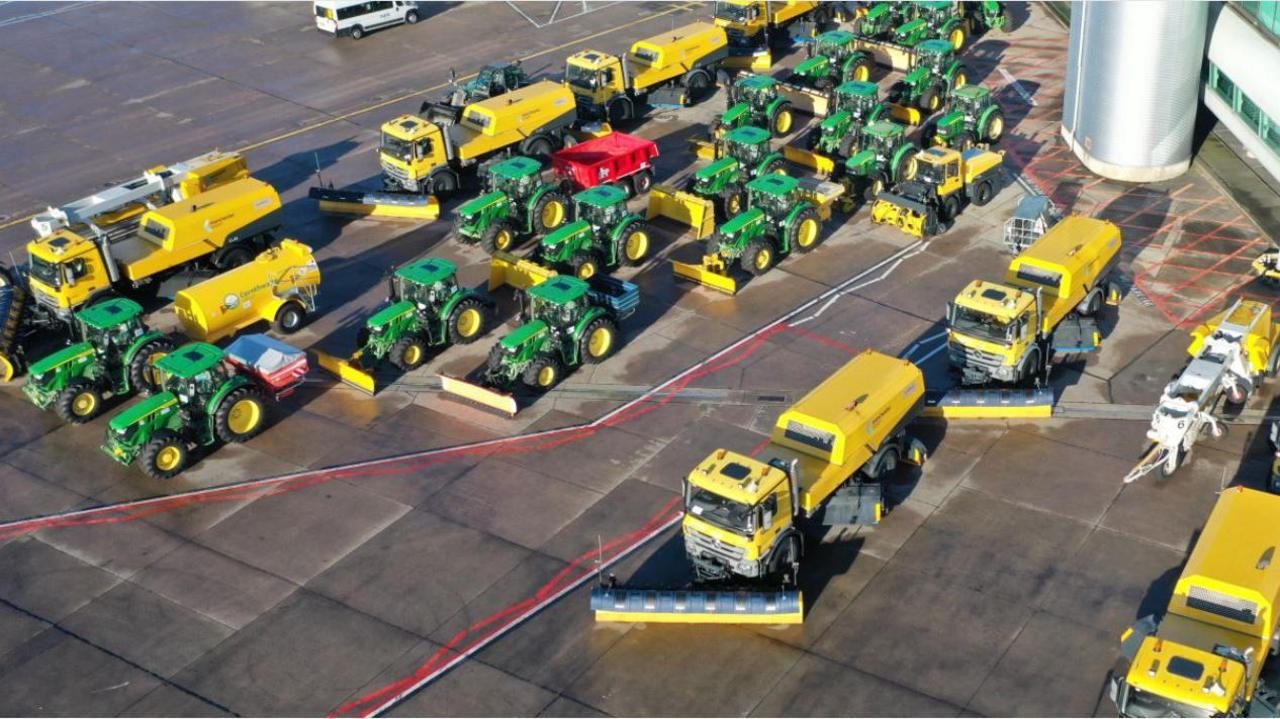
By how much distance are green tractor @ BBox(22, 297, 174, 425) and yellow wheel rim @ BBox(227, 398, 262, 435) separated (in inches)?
110

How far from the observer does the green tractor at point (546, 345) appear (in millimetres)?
36312

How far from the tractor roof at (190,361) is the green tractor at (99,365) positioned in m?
1.39

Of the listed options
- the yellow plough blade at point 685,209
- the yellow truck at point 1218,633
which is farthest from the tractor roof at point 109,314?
the yellow truck at point 1218,633

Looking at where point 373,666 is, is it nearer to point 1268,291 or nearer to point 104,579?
point 104,579

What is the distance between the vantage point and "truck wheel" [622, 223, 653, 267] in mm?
42375

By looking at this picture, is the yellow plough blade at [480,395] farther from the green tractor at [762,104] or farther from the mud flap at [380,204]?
the green tractor at [762,104]

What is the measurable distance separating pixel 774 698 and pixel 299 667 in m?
9.60

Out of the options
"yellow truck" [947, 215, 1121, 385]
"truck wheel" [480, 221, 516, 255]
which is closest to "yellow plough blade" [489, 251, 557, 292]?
"truck wheel" [480, 221, 516, 255]

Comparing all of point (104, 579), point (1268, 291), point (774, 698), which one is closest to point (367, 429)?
point (104, 579)

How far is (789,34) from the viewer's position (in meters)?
61.0

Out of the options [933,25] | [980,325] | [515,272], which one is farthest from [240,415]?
[933,25]

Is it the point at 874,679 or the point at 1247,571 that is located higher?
the point at 1247,571

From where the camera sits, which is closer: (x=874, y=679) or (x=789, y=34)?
(x=874, y=679)

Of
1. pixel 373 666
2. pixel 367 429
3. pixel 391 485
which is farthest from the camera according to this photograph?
pixel 367 429
